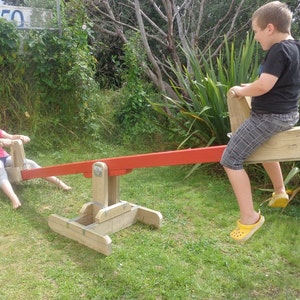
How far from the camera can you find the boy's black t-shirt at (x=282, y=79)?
6.31 ft

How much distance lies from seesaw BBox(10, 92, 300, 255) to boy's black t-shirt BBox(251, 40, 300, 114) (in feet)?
0.56

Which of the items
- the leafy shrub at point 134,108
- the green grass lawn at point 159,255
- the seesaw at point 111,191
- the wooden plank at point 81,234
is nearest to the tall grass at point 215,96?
the green grass lawn at point 159,255

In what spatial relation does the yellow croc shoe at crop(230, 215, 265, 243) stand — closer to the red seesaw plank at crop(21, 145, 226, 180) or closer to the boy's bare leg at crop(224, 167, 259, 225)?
the boy's bare leg at crop(224, 167, 259, 225)

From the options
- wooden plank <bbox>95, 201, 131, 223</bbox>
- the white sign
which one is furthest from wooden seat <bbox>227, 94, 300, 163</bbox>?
the white sign

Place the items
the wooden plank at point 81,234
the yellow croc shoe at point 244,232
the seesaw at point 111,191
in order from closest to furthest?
the yellow croc shoe at point 244,232 → the seesaw at point 111,191 → the wooden plank at point 81,234

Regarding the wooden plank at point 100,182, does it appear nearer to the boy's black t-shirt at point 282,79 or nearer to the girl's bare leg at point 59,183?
the girl's bare leg at point 59,183

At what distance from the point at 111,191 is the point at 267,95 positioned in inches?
63.1

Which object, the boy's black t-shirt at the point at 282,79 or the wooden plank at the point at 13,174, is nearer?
the boy's black t-shirt at the point at 282,79

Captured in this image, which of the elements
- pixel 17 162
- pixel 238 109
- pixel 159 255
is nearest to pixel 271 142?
pixel 238 109

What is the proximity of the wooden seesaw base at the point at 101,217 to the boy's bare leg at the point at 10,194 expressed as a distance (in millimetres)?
584

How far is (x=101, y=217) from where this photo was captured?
2.99 m

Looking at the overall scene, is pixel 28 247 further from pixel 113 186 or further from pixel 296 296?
pixel 296 296

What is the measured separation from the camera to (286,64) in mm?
1941

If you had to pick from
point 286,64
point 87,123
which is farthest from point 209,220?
point 87,123
